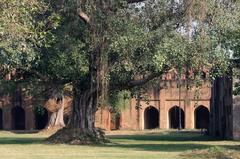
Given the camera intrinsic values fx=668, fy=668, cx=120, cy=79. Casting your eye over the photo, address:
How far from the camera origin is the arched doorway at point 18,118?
248 ft

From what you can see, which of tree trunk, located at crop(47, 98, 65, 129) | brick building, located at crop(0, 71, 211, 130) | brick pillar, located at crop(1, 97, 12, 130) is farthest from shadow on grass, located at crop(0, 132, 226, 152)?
brick pillar, located at crop(1, 97, 12, 130)

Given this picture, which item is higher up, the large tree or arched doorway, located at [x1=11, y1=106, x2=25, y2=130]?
the large tree

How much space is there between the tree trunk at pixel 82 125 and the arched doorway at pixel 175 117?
116 ft

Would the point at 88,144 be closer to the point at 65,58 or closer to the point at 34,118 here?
the point at 65,58

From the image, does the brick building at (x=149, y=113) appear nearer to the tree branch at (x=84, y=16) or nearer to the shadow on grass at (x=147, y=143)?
the shadow on grass at (x=147, y=143)

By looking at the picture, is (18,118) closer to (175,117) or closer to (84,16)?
(175,117)

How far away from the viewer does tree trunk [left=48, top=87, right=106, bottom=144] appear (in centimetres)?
3534

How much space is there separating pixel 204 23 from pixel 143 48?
3091mm

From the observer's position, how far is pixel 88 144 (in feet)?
113

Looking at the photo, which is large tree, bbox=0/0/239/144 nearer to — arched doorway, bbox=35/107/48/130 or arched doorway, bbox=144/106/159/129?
arched doorway, bbox=144/106/159/129

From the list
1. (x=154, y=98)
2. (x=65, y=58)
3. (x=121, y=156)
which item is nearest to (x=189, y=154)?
(x=121, y=156)

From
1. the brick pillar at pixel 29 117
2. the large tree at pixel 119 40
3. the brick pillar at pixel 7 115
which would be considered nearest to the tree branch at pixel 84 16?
the large tree at pixel 119 40

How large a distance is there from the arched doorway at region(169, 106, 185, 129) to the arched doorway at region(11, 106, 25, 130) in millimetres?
16832

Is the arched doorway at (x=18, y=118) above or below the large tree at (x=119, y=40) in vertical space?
below
